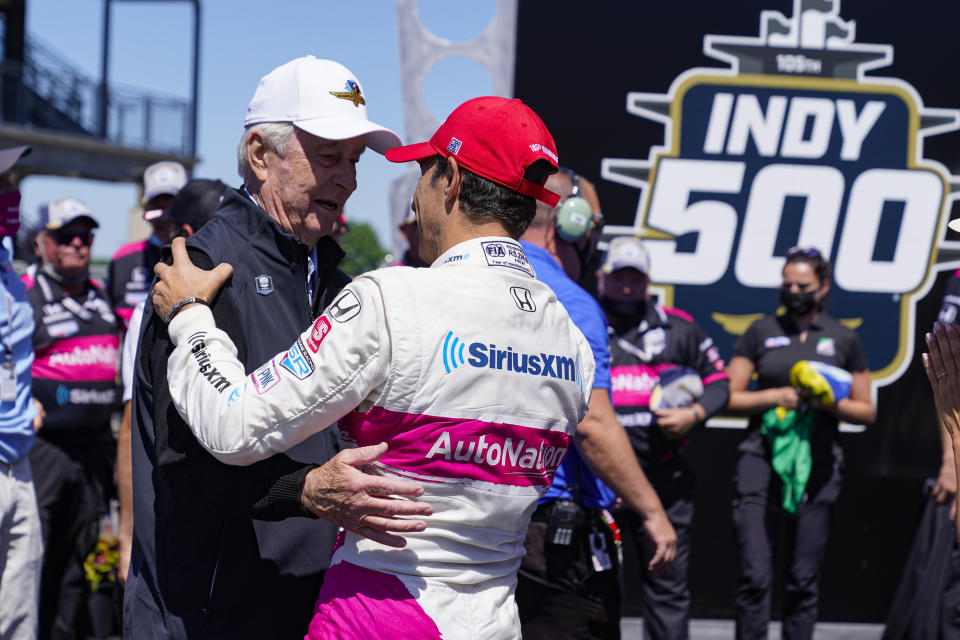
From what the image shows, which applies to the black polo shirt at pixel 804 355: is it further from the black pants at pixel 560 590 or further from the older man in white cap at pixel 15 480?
the older man in white cap at pixel 15 480

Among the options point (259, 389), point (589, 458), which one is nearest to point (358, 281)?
point (259, 389)

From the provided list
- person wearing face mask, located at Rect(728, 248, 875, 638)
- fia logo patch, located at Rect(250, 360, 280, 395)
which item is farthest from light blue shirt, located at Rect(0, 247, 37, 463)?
person wearing face mask, located at Rect(728, 248, 875, 638)

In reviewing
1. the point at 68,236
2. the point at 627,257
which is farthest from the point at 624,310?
the point at 68,236

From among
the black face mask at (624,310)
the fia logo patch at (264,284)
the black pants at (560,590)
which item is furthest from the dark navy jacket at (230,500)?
the black face mask at (624,310)

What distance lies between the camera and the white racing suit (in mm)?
1631

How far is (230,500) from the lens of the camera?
179cm

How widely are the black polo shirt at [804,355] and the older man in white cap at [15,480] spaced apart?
3.58 metres

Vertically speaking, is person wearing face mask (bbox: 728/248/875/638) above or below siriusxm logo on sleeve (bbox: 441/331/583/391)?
below

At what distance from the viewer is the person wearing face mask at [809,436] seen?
516 centimetres

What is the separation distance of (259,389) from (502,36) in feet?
14.8

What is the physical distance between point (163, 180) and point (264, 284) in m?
3.59

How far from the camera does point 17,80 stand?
1627 centimetres

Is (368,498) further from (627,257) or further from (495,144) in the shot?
(627,257)

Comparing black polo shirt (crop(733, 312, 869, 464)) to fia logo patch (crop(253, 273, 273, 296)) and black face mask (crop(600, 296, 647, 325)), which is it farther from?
fia logo patch (crop(253, 273, 273, 296))
